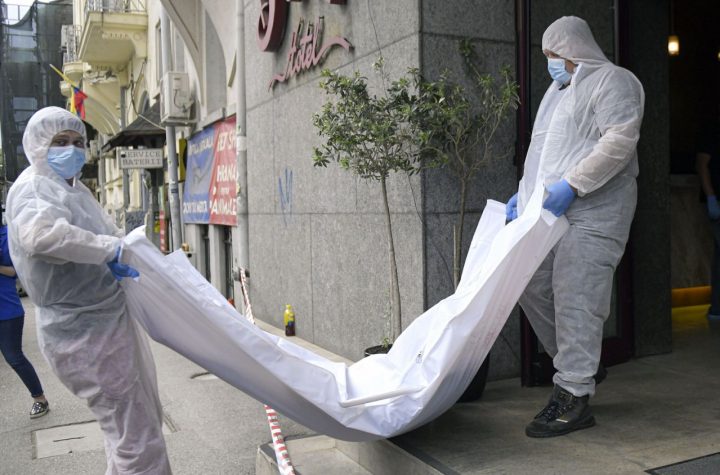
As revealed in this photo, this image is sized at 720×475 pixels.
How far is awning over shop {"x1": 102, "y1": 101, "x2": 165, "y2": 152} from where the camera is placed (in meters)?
16.0

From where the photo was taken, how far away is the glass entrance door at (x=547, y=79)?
479 cm

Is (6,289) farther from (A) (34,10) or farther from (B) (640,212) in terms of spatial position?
(A) (34,10)

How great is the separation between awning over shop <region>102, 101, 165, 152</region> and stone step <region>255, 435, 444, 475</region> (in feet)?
41.5

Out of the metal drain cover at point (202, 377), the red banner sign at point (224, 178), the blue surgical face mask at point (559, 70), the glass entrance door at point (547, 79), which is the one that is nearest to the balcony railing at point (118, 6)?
the red banner sign at point (224, 178)

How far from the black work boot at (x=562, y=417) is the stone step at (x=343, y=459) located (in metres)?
0.65

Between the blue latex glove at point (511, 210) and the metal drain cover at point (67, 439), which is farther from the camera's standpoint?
the metal drain cover at point (67, 439)

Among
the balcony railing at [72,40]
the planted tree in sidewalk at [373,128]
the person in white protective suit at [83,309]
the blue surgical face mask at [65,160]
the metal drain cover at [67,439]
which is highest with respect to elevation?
the balcony railing at [72,40]

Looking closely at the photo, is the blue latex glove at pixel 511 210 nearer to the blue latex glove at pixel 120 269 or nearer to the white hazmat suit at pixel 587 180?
the white hazmat suit at pixel 587 180

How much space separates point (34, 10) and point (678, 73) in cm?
4031

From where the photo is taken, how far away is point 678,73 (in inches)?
327

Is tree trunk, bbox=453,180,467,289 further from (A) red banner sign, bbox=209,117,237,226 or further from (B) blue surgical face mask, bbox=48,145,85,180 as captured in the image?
(A) red banner sign, bbox=209,117,237,226

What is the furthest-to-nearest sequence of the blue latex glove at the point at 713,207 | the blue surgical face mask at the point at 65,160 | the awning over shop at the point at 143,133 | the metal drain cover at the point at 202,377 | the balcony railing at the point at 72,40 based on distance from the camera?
the balcony railing at the point at 72,40 < the awning over shop at the point at 143,133 < the metal drain cover at the point at 202,377 < the blue latex glove at the point at 713,207 < the blue surgical face mask at the point at 65,160

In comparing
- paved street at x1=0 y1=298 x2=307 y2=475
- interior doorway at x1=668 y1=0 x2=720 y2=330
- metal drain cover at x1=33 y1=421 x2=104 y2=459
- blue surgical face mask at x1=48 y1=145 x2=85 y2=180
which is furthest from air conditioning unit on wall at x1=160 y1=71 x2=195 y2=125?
blue surgical face mask at x1=48 y1=145 x2=85 y2=180

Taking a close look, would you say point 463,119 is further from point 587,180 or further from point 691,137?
point 691,137
